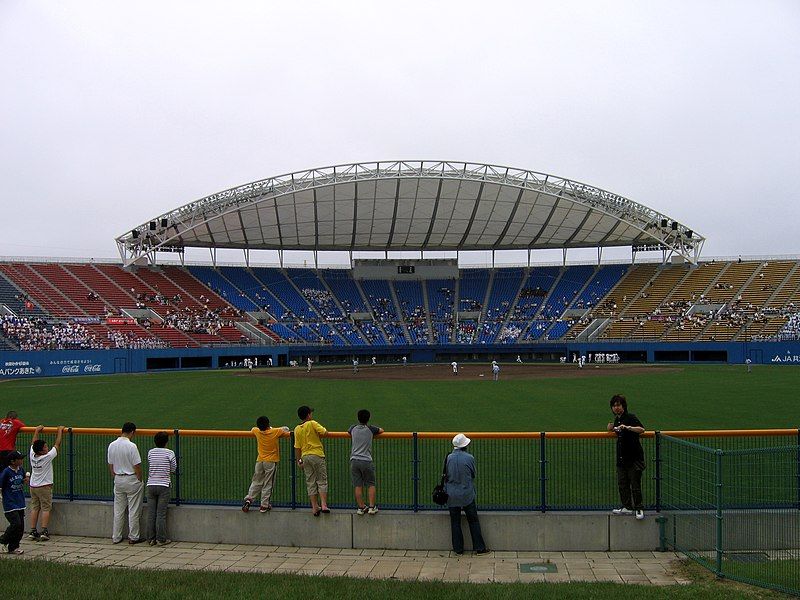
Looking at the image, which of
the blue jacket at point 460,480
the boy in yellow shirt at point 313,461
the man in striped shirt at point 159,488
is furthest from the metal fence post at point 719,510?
the man in striped shirt at point 159,488

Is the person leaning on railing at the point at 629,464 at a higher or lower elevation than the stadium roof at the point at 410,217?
lower

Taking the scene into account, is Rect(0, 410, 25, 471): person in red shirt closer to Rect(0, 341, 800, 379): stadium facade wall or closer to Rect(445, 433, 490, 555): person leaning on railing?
Rect(445, 433, 490, 555): person leaning on railing

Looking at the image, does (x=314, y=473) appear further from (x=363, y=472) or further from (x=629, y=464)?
(x=629, y=464)

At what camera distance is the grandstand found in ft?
179

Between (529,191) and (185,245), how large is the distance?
34372 millimetres

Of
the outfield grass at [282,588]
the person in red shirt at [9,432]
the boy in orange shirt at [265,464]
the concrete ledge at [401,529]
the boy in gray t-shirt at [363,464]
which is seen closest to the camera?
the outfield grass at [282,588]

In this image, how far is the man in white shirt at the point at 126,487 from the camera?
9594 mm

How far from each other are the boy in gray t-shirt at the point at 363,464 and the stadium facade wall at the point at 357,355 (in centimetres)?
4218

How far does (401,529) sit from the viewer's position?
9375 mm

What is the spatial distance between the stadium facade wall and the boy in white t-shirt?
39002 millimetres

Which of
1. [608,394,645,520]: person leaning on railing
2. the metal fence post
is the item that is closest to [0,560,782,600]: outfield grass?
the metal fence post

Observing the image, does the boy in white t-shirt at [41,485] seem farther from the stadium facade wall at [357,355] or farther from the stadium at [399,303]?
the stadium facade wall at [357,355]

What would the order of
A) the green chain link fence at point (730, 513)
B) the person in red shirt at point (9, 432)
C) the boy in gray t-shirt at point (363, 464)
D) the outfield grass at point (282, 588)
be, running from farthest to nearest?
the person in red shirt at point (9, 432) → the boy in gray t-shirt at point (363, 464) → the green chain link fence at point (730, 513) → the outfield grass at point (282, 588)

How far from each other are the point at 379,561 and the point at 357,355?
56315 mm
